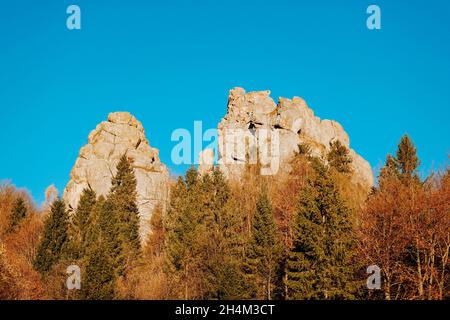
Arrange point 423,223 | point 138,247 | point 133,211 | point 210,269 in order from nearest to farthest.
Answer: point 423,223, point 210,269, point 138,247, point 133,211

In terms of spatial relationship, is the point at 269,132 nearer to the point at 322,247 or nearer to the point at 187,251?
the point at 187,251

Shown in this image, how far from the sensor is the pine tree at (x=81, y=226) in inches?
1657

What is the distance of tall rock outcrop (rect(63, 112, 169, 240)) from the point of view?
66688 millimetres

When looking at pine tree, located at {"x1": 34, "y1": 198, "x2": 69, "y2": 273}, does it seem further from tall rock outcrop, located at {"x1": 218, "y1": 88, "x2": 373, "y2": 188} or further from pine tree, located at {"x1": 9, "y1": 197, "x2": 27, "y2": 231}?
tall rock outcrop, located at {"x1": 218, "y1": 88, "x2": 373, "y2": 188}

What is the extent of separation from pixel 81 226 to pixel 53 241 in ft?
14.5

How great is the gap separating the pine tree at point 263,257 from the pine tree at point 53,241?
18.6 m

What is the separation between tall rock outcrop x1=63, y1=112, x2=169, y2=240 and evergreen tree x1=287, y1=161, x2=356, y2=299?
1444 inches

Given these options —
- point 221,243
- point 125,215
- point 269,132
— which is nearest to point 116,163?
point 125,215

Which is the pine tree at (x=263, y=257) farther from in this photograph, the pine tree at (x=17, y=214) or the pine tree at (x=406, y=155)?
the pine tree at (x=17, y=214)

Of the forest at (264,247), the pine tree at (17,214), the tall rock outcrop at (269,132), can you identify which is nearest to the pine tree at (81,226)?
the forest at (264,247)
